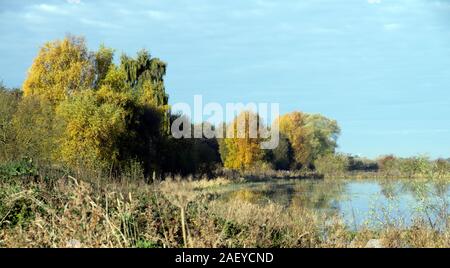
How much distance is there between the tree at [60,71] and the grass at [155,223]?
2998 cm

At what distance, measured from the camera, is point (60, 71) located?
137ft

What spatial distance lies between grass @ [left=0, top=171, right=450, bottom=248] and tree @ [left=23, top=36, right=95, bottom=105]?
30.0 meters

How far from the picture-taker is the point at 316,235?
11.1 m

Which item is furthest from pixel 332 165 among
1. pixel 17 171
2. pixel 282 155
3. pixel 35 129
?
pixel 17 171

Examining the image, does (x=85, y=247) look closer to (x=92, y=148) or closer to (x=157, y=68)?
(x=92, y=148)

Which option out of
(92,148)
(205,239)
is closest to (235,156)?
(92,148)

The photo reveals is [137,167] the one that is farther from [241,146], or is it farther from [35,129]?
[241,146]

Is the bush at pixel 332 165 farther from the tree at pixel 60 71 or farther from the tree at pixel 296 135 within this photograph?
the tree at pixel 60 71

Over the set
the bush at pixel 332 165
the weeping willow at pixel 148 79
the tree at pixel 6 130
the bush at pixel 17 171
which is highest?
the weeping willow at pixel 148 79

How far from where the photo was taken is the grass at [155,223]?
24.1 feet

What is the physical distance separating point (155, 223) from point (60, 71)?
34.9m

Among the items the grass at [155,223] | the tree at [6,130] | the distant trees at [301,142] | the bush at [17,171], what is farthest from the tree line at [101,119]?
the grass at [155,223]

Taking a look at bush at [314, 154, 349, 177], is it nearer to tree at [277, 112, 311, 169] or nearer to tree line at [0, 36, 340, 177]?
tree at [277, 112, 311, 169]
